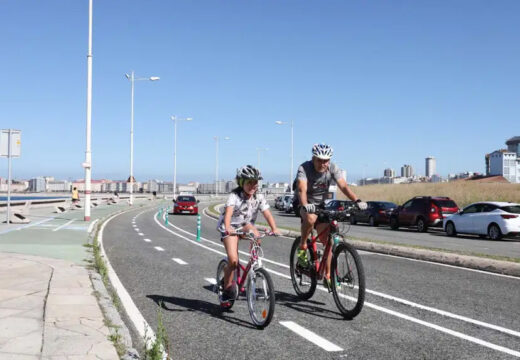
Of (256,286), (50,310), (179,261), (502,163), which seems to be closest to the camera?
(256,286)

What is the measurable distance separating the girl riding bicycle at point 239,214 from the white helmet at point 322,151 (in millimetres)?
931

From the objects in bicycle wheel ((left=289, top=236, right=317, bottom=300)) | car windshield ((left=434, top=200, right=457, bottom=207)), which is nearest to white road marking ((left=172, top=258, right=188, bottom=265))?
bicycle wheel ((left=289, top=236, right=317, bottom=300))

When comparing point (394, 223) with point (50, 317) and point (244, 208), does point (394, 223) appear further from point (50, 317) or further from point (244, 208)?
point (50, 317)

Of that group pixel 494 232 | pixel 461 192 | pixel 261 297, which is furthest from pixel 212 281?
pixel 461 192

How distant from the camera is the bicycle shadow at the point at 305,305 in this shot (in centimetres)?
693

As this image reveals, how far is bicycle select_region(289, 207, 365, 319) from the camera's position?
21.3 feet

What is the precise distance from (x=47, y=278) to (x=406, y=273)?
250 inches

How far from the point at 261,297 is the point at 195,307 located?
1617 mm

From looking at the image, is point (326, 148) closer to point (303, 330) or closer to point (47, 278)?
point (303, 330)

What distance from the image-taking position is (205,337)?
19.4 feet

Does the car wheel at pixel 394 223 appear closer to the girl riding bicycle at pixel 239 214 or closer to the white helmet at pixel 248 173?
the girl riding bicycle at pixel 239 214

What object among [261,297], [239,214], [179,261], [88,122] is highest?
[88,122]

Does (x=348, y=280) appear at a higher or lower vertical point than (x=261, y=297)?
higher

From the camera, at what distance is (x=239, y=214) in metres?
6.77
